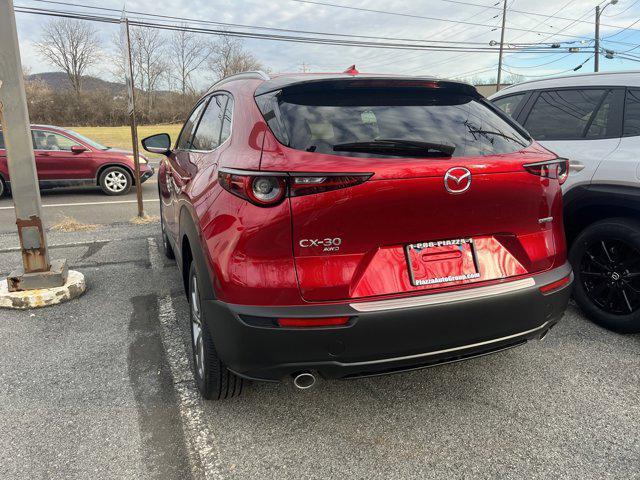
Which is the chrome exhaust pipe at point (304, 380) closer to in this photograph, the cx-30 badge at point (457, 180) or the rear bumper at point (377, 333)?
the rear bumper at point (377, 333)

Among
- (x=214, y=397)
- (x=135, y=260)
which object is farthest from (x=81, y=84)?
(x=214, y=397)

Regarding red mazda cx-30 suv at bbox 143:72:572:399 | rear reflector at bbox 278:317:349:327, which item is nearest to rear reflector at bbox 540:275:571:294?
red mazda cx-30 suv at bbox 143:72:572:399

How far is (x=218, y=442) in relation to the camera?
2293 mm

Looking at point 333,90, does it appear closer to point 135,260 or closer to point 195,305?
point 195,305

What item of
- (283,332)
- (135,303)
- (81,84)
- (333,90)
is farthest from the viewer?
(81,84)

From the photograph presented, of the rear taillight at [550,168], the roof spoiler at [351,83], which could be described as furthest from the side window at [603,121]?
the roof spoiler at [351,83]

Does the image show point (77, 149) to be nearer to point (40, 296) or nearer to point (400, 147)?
point (40, 296)

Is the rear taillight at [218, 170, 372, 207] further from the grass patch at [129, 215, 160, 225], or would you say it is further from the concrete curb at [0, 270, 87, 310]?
the grass patch at [129, 215, 160, 225]

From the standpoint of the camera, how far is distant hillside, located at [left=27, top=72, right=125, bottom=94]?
167 ft

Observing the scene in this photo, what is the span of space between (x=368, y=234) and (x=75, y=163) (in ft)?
36.2

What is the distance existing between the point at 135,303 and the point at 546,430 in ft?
10.9

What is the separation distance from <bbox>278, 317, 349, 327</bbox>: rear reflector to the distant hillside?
5334 cm

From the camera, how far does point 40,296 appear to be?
3.97 m

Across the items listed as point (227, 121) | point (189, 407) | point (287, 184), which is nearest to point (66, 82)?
point (227, 121)
